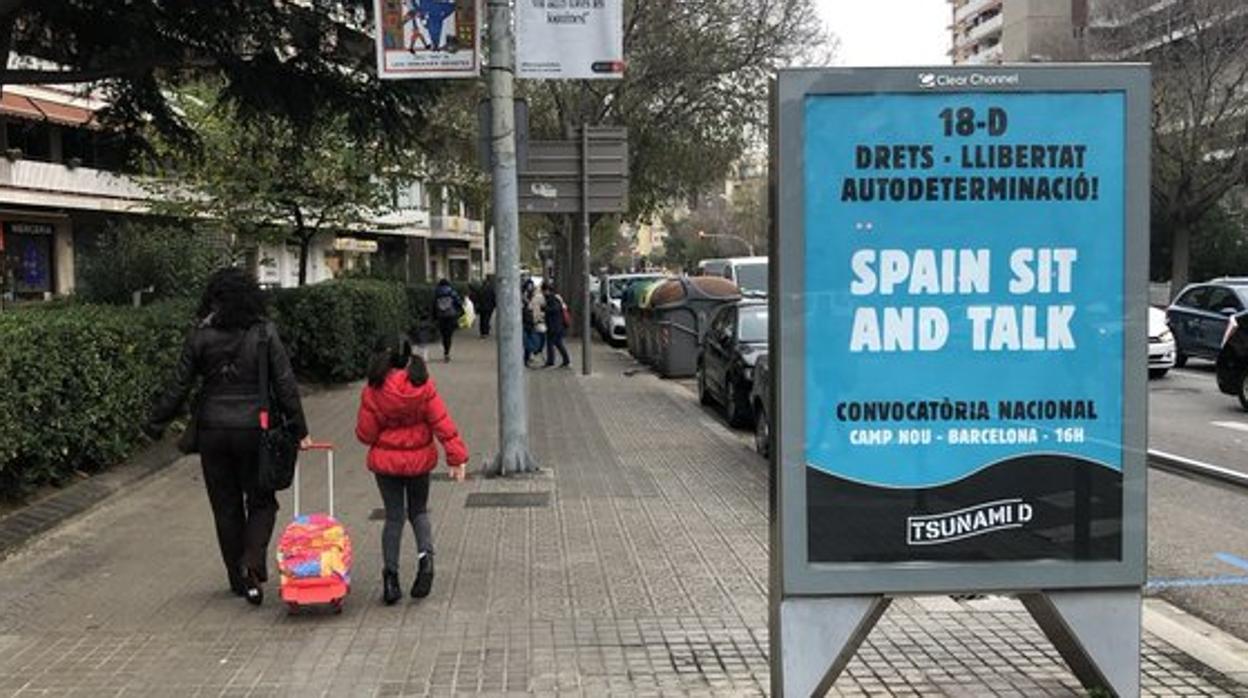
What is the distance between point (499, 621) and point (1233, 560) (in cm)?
462

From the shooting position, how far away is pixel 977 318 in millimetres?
4016

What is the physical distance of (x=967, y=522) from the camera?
159 inches

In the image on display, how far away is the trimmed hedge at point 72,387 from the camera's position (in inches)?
287

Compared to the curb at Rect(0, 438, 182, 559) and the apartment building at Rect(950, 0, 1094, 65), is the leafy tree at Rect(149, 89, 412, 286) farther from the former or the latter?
the apartment building at Rect(950, 0, 1094, 65)

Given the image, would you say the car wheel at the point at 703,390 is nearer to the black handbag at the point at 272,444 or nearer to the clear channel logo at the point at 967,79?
the black handbag at the point at 272,444

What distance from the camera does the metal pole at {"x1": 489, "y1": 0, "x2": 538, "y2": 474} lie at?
9523 mm

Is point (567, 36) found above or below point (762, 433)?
above

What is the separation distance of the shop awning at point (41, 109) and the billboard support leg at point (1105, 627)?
108 feet

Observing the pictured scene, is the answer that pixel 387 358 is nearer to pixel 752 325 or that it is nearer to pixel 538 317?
pixel 752 325

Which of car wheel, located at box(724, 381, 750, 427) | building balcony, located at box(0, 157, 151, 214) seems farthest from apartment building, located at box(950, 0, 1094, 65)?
building balcony, located at box(0, 157, 151, 214)

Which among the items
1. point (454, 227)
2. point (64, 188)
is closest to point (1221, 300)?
point (64, 188)

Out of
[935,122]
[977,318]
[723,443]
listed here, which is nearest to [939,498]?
[977,318]

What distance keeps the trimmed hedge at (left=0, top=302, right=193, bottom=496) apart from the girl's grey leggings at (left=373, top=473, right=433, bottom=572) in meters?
2.83

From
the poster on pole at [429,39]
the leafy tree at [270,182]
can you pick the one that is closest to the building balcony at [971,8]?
the leafy tree at [270,182]
